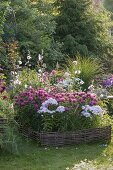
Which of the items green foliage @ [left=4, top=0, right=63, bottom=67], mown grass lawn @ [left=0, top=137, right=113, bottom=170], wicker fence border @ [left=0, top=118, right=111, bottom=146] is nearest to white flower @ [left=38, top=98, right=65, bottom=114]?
wicker fence border @ [left=0, top=118, right=111, bottom=146]

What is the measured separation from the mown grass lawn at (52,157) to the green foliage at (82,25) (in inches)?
244

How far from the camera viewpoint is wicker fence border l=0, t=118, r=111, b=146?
7473 mm

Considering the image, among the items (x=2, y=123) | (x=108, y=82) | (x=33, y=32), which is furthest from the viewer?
(x=33, y=32)

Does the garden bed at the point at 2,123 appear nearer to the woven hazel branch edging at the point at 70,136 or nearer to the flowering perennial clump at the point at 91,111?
the woven hazel branch edging at the point at 70,136

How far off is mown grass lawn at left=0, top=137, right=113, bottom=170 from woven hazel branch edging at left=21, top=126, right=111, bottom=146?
11 cm

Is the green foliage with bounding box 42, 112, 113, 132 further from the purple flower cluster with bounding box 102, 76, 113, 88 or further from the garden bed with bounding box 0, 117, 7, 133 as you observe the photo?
the purple flower cluster with bounding box 102, 76, 113, 88

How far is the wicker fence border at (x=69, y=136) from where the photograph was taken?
7473mm

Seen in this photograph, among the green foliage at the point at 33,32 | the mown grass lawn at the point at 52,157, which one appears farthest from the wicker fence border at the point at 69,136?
the green foliage at the point at 33,32

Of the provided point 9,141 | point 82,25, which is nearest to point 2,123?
point 9,141

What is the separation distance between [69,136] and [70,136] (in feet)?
0.05

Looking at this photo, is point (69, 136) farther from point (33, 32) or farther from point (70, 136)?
point (33, 32)

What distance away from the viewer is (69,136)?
7.52 m

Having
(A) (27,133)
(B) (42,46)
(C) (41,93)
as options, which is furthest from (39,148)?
Result: (B) (42,46)

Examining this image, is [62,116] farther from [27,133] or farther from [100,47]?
[100,47]
